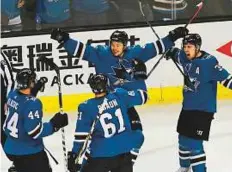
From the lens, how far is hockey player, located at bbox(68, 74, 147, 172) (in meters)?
3.86

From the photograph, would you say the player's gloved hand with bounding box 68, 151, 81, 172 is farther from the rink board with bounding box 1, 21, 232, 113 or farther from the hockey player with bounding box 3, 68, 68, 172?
the rink board with bounding box 1, 21, 232, 113

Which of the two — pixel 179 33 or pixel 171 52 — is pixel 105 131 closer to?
pixel 171 52

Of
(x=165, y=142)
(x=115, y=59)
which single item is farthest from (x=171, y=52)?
(x=165, y=142)

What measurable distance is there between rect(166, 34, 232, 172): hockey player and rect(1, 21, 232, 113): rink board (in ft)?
4.90

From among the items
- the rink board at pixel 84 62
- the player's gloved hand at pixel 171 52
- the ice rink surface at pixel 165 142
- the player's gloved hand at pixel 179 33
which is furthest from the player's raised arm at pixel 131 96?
the rink board at pixel 84 62

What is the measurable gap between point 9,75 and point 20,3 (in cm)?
143

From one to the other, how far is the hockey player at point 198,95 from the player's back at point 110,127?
63 cm

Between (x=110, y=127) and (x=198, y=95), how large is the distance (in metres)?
0.80

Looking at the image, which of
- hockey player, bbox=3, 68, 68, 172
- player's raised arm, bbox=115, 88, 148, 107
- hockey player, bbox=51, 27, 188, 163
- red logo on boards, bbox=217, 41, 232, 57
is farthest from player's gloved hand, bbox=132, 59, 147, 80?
red logo on boards, bbox=217, 41, 232, 57

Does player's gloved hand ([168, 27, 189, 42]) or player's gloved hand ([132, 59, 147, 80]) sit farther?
player's gloved hand ([168, 27, 189, 42])

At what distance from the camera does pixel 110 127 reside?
3855mm

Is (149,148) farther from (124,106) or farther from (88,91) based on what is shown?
(124,106)

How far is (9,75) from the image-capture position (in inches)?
185

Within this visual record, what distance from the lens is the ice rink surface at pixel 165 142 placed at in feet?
16.0
